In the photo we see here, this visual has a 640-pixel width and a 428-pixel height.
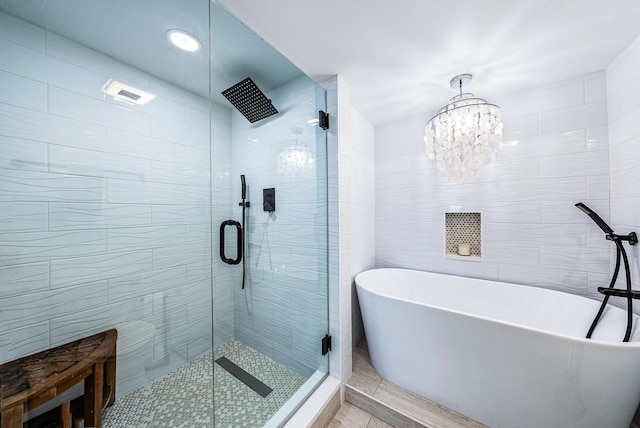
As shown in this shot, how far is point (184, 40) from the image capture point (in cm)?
122

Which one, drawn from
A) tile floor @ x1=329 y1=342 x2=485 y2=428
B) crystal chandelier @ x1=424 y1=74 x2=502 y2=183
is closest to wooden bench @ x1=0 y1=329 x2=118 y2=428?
tile floor @ x1=329 y1=342 x2=485 y2=428

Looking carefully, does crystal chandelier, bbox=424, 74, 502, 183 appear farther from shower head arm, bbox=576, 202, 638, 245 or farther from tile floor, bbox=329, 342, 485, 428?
tile floor, bbox=329, 342, 485, 428

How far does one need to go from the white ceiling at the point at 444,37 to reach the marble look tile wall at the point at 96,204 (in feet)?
2.18

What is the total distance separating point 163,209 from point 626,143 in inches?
113

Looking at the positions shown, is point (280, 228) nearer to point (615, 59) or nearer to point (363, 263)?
point (363, 263)

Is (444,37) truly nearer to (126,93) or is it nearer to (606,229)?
(606,229)

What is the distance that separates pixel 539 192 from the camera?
5.60 feet

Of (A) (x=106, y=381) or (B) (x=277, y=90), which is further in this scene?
(B) (x=277, y=90)

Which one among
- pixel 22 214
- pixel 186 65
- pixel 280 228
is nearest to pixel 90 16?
pixel 186 65

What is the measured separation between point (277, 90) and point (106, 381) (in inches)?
78.8

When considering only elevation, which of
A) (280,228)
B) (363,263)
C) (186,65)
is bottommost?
(363,263)

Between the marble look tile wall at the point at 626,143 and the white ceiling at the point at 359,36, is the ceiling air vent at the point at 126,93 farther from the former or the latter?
the marble look tile wall at the point at 626,143

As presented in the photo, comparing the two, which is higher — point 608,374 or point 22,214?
point 22,214

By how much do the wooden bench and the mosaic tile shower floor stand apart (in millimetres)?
129
